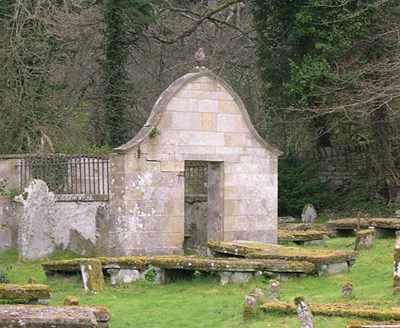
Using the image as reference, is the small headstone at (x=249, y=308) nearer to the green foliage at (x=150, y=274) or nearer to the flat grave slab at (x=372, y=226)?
the green foliage at (x=150, y=274)

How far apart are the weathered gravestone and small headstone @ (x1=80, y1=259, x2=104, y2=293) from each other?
4.50 metres

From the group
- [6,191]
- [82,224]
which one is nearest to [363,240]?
[82,224]

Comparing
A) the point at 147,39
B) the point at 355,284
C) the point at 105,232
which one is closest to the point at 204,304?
the point at 355,284

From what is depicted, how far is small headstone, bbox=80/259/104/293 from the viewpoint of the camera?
1842 centimetres

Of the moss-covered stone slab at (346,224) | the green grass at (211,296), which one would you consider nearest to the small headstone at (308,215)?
the moss-covered stone slab at (346,224)

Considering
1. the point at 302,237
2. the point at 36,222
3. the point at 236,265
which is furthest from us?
the point at 302,237

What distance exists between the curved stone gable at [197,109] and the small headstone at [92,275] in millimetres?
3830

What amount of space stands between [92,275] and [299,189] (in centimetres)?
1949

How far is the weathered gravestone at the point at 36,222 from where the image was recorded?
22.9 metres

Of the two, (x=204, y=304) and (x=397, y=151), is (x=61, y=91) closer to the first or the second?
(x=397, y=151)

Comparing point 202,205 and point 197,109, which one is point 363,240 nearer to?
point 202,205

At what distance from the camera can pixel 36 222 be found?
75.6 feet

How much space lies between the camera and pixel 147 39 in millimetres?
37375

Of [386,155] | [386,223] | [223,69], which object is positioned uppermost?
[223,69]
